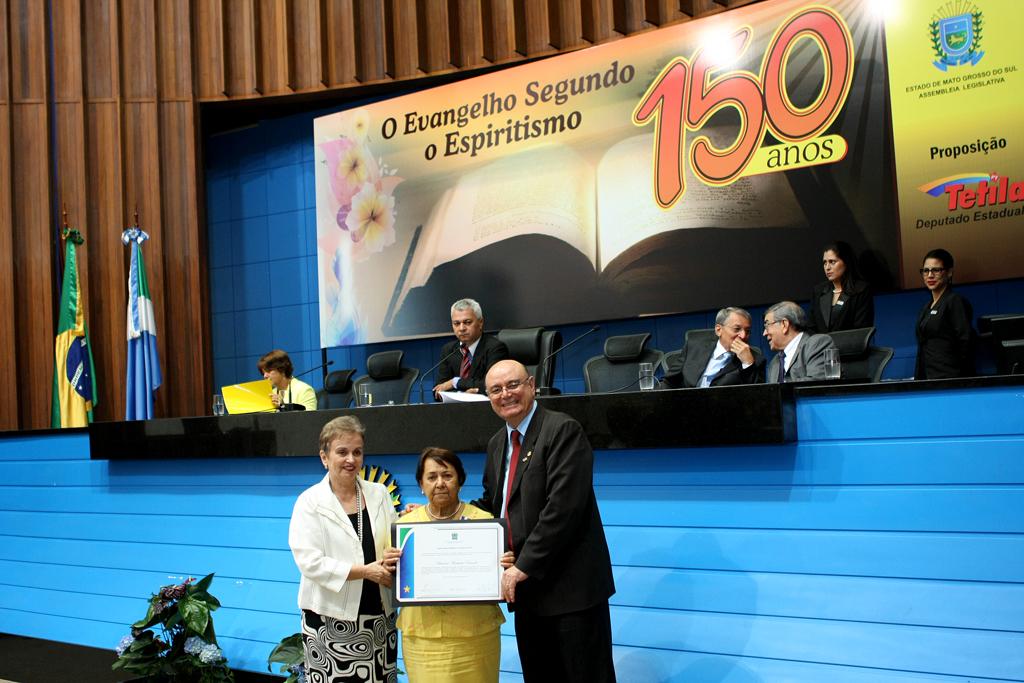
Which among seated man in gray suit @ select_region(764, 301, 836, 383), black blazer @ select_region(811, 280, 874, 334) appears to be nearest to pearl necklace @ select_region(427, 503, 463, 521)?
seated man in gray suit @ select_region(764, 301, 836, 383)

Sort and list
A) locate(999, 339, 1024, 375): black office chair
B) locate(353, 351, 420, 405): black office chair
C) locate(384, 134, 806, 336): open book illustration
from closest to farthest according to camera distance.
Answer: locate(999, 339, 1024, 375): black office chair → locate(384, 134, 806, 336): open book illustration → locate(353, 351, 420, 405): black office chair

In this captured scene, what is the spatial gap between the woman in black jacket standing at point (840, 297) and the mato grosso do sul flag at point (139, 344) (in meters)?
4.85

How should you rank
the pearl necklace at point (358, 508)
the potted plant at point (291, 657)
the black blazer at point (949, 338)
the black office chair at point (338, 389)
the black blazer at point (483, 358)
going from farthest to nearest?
the black office chair at point (338, 389), the black blazer at point (949, 338), the black blazer at point (483, 358), the potted plant at point (291, 657), the pearl necklace at point (358, 508)

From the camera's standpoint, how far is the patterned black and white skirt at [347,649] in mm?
2871

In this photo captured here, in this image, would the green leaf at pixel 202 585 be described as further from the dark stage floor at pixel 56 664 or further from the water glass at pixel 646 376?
the water glass at pixel 646 376

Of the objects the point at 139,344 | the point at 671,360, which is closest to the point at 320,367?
the point at 139,344

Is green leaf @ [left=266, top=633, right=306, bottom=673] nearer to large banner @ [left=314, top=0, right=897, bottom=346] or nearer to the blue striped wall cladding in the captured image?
the blue striped wall cladding

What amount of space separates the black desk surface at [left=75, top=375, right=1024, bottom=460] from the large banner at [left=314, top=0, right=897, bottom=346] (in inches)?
89.5

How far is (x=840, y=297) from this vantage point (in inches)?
A: 206

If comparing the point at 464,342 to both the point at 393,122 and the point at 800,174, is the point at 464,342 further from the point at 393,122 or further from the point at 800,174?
the point at 393,122

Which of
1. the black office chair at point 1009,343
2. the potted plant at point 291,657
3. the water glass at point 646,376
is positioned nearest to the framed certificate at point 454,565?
the potted plant at point 291,657

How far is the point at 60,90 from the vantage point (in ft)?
25.9

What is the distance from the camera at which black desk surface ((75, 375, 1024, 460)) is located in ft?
9.69

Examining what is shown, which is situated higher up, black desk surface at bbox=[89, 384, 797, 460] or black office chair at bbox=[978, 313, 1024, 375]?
black office chair at bbox=[978, 313, 1024, 375]
